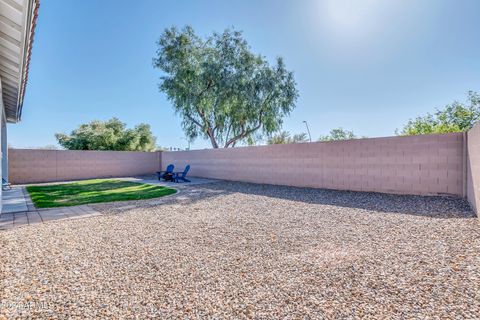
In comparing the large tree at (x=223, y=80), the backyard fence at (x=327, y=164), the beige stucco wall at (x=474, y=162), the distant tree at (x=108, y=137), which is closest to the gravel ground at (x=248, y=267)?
the beige stucco wall at (x=474, y=162)

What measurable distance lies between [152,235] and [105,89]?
1791cm

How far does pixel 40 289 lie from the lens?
2.40 meters

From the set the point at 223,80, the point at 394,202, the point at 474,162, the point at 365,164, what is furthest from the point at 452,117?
the point at 223,80

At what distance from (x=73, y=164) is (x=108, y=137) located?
363 inches

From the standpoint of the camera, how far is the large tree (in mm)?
16938

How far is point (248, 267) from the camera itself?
289cm

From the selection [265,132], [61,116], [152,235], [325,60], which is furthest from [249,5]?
[61,116]

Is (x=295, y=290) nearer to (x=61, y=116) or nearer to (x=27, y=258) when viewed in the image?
(x=27, y=258)

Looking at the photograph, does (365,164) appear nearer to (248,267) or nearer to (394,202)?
(394,202)

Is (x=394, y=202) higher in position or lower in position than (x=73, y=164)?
lower

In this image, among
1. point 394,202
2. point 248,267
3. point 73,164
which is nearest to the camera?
point 248,267

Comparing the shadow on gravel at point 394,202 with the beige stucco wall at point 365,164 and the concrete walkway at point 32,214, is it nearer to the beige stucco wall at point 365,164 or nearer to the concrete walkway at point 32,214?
the beige stucco wall at point 365,164

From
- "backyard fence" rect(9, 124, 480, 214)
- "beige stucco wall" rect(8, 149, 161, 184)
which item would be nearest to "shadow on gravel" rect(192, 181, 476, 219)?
"backyard fence" rect(9, 124, 480, 214)

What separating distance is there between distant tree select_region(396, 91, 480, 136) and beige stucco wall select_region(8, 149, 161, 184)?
1772 cm
